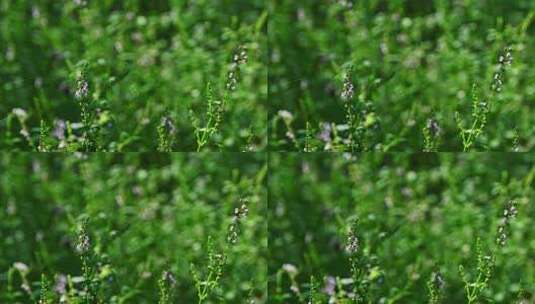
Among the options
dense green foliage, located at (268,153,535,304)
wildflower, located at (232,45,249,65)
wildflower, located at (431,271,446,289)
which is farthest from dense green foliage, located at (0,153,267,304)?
wildflower, located at (431,271,446,289)

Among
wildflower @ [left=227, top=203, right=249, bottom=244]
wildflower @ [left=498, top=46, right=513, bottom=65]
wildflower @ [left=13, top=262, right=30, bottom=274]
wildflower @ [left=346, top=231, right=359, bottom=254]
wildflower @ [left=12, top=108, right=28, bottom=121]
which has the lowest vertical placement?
wildflower @ [left=13, top=262, right=30, bottom=274]

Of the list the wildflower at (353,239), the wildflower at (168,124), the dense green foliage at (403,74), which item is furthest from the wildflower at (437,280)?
the wildflower at (168,124)

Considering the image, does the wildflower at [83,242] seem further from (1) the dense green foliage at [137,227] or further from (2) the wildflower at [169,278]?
(2) the wildflower at [169,278]

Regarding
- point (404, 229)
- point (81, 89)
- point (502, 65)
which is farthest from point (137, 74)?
point (502, 65)

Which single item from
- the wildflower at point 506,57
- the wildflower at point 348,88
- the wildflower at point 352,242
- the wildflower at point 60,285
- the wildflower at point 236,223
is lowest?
the wildflower at point 60,285

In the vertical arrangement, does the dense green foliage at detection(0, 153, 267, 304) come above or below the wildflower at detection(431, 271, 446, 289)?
above

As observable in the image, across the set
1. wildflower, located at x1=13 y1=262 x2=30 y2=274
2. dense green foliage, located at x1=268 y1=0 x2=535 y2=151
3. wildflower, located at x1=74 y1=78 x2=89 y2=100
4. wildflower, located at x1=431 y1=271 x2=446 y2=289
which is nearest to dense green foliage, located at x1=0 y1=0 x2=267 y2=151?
wildflower, located at x1=74 y1=78 x2=89 y2=100

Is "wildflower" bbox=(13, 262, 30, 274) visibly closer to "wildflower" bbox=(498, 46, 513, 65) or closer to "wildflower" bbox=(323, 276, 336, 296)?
"wildflower" bbox=(323, 276, 336, 296)
